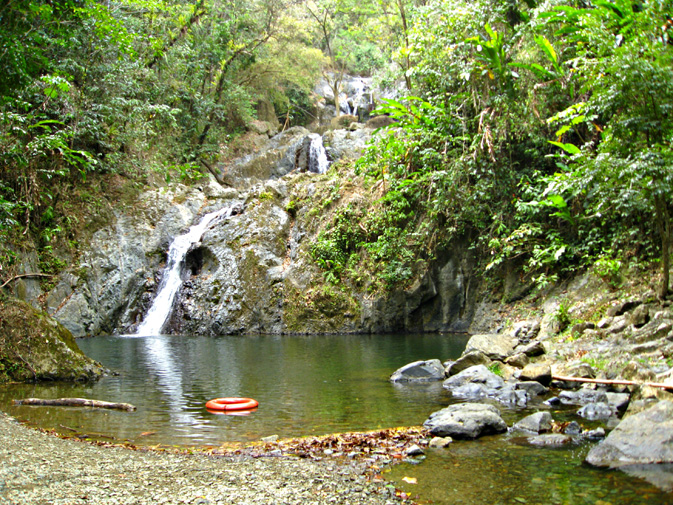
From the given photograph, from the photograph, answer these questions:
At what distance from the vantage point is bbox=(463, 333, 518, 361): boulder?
8.55 meters

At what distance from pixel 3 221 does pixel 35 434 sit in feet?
17.3

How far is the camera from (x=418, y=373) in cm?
828

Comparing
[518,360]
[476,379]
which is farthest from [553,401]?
[518,360]

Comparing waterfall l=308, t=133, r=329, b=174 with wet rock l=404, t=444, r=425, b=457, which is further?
waterfall l=308, t=133, r=329, b=174

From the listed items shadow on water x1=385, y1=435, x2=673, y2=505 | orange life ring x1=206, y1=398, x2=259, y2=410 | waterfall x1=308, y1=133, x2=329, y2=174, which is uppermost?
waterfall x1=308, y1=133, x2=329, y2=174

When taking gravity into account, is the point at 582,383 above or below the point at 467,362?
below

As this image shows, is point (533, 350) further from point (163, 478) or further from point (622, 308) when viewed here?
point (163, 478)

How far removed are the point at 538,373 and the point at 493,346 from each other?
1451mm

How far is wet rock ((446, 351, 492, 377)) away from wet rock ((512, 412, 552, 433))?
2920 mm

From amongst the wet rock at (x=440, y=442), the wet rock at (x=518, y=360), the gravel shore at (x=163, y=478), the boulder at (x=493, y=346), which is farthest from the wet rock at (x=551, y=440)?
the boulder at (x=493, y=346)

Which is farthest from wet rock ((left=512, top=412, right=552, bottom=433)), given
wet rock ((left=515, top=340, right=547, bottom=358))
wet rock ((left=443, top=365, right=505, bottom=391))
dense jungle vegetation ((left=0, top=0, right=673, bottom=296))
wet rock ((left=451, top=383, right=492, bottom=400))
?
dense jungle vegetation ((left=0, top=0, right=673, bottom=296))

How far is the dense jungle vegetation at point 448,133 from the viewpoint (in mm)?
7121

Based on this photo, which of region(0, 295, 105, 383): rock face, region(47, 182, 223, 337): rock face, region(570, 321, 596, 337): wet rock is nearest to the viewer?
region(0, 295, 105, 383): rock face

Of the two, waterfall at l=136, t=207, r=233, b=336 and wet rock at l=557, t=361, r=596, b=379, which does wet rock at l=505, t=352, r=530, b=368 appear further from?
waterfall at l=136, t=207, r=233, b=336
